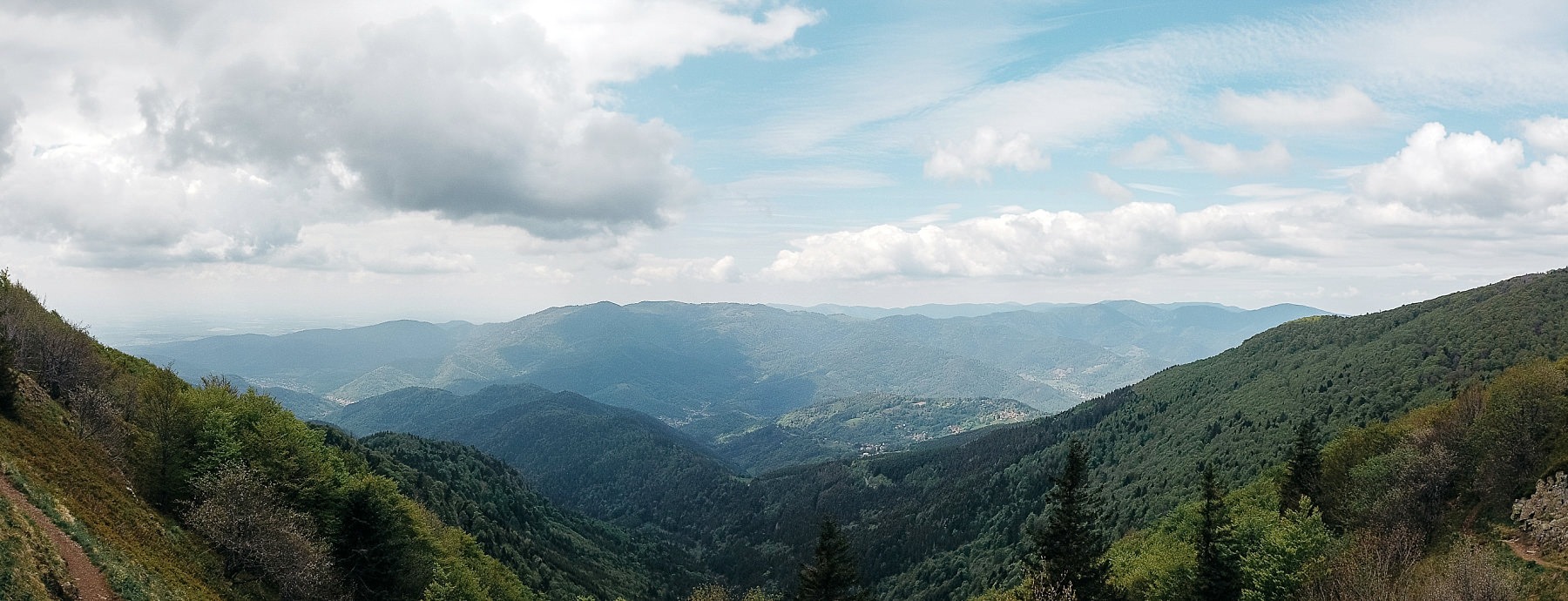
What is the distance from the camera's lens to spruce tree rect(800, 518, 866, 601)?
155 feet

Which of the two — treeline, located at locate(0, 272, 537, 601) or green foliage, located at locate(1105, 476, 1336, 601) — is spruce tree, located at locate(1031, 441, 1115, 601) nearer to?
green foliage, located at locate(1105, 476, 1336, 601)

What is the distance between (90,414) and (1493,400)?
114144 mm

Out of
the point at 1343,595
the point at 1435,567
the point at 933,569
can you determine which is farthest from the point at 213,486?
the point at 933,569

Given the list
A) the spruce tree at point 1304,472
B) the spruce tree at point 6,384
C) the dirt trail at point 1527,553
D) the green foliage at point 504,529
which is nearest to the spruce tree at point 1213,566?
the dirt trail at point 1527,553

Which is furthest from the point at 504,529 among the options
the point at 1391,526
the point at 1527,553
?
the point at 1527,553

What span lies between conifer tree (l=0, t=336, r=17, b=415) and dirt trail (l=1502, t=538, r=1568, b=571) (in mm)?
91616

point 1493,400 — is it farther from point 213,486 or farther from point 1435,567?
point 213,486

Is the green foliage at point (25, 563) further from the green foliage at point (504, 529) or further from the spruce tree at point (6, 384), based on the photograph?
the green foliage at point (504, 529)

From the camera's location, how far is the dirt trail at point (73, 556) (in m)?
27.3

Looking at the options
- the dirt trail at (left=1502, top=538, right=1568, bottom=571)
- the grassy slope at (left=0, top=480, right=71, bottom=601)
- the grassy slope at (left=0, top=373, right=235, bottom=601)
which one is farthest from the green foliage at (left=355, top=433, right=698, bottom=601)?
the dirt trail at (left=1502, top=538, right=1568, bottom=571)

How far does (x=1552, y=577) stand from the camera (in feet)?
116

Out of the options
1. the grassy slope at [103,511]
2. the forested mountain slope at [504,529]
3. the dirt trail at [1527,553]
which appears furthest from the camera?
the forested mountain slope at [504,529]

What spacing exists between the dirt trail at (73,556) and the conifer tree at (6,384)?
15.3 m

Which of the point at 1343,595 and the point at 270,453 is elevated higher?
the point at 270,453
